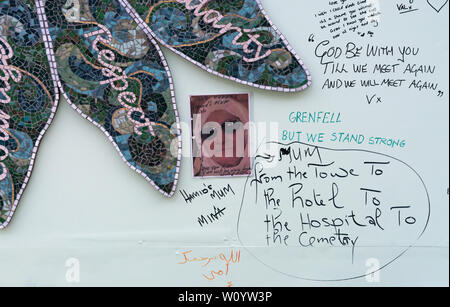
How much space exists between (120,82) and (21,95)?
2.32 feet

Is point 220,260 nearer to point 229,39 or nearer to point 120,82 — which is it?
point 120,82

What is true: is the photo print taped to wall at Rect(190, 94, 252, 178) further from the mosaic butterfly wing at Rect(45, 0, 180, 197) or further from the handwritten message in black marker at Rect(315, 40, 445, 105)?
the handwritten message in black marker at Rect(315, 40, 445, 105)

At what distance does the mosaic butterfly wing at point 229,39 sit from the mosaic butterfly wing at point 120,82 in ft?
0.51

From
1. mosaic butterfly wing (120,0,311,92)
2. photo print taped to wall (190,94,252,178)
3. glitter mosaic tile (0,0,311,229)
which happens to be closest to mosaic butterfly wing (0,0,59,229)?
glitter mosaic tile (0,0,311,229)

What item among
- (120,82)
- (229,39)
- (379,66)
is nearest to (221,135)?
(229,39)

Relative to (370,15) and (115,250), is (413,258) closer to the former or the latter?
(370,15)

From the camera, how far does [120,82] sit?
3539mm

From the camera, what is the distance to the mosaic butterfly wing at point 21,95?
11.5 feet

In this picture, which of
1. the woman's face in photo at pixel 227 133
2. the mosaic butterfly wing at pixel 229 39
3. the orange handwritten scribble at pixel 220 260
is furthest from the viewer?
the orange handwritten scribble at pixel 220 260

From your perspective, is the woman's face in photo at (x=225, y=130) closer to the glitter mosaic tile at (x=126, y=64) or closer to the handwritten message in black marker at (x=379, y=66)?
the glitter mosaic tile at (x=126, y=64)

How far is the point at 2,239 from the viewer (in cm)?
373

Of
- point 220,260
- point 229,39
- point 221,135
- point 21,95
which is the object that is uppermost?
point 229,39

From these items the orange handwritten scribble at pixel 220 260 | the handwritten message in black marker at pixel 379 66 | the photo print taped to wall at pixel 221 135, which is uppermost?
the handwritten message in black marker at pixel 379 66

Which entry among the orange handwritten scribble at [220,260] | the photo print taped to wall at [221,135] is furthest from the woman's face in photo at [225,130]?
the orange handwritten scribble at [220,260]
